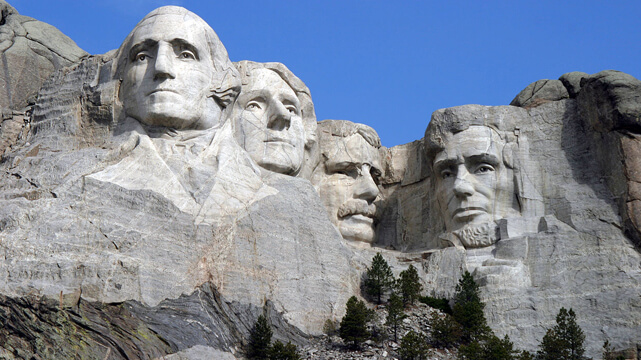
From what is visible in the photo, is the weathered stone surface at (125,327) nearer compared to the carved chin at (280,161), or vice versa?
the weathered stone surface at (125,327)

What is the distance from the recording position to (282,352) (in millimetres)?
21750

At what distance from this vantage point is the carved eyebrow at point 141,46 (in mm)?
25219

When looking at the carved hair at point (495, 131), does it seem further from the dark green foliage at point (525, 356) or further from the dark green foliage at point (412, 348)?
the dark green foliage at point (412, 348)

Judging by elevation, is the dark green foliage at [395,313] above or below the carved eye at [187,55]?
below

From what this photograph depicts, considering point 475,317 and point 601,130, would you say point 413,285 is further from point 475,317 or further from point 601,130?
point 601,130

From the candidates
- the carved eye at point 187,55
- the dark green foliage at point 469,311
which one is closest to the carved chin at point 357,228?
the dark green foliage at point 469,311

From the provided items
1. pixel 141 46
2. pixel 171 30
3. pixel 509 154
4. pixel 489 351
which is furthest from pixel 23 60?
pixel 489 351

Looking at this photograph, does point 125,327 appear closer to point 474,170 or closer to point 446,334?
point 446,334

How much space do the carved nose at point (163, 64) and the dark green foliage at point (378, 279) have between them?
5.27 m

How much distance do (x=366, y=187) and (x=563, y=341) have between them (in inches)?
262

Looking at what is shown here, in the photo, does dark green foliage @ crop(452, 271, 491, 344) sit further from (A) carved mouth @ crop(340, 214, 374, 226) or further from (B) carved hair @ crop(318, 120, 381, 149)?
(B) carved hair @ crop(318, 120, 381, 149)

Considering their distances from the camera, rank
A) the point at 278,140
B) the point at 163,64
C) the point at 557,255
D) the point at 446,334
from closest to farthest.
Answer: the point at 446,334 → the point at 163,64 → the point at 557,255 → the point at 278,140

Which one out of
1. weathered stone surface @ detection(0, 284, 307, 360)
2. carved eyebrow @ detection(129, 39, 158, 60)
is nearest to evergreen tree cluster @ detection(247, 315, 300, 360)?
weathered stone surface @ detection(0, 284, 307, 360)

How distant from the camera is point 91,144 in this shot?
2492 cm
